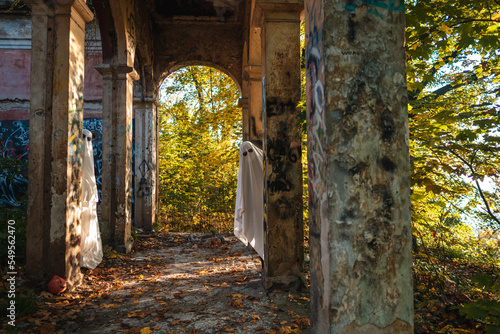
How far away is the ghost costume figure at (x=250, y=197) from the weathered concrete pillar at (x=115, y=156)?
2772 mm

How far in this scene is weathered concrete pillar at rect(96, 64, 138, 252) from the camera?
6.39 meters

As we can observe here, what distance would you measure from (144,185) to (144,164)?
59 centimetres

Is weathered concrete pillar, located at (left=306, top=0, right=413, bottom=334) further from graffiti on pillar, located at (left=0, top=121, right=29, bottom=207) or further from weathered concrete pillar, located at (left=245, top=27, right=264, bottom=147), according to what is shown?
graffiti on pillar, located at (left=0, top=121, right=29, bottom=207)

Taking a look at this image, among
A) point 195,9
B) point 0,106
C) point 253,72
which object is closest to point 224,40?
point 195,9

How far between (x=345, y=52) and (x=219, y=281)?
3.83 meters

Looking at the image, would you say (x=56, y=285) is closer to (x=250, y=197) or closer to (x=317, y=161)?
(x=250, y=197)

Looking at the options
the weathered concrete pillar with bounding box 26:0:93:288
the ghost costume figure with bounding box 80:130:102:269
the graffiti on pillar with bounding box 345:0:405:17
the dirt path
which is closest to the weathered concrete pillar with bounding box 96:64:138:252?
the dirt path

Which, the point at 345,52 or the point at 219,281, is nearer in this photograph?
the point at 345,52

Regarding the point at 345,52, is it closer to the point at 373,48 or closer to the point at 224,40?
the point at 373,48

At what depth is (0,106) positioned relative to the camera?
350 inches

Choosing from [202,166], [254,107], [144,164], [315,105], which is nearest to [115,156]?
[144,164]

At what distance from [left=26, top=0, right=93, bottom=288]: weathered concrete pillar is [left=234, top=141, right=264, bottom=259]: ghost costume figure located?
228 centimetres

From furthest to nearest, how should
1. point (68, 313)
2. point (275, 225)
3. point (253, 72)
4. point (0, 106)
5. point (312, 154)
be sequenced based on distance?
1. point (0, 106)
2. point (253, 72)
3. point (275, 225)
4. point (68, 313)
5. point (312, 154)

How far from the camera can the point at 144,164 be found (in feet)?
30.0
